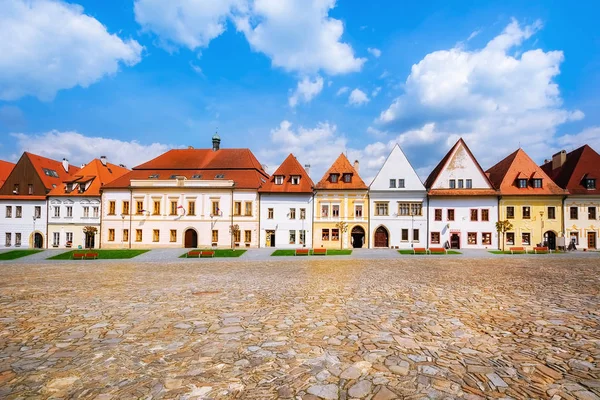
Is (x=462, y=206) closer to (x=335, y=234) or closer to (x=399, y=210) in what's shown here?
(x=399, y=210)

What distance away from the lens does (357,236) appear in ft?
141

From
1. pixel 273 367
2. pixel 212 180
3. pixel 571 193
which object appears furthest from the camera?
pixel 212 180

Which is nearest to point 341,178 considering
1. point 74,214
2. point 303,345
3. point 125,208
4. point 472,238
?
point 472,238

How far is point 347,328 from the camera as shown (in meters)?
7.53

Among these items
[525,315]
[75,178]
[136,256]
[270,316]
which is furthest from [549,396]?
[75,178]

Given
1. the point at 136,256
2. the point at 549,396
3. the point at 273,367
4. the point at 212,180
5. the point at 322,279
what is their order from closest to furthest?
1. the point at 549,396
2. the point at 273,367
3. the point at 322,279
4. the point at 136,256
5. the point at 212,180

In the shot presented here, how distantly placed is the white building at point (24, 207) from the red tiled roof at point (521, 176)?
61391mm

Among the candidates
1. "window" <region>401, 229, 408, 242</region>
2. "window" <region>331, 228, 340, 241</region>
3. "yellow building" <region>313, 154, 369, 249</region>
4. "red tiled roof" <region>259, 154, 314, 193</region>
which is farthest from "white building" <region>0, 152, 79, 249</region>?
"window" <region>401, 229, 408, 242</region>

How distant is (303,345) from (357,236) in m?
37.2

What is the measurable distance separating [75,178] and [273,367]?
171ft

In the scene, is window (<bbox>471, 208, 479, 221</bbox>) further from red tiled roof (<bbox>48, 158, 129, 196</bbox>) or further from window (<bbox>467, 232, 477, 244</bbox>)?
red tiled roof (<bbox>48, 158, 129, 196</bbox>)

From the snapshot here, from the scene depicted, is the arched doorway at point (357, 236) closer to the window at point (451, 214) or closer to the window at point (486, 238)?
the window at point (451, 214)

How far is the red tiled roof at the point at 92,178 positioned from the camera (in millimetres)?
45500

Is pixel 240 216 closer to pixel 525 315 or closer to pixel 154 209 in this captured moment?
pixel 154 209
